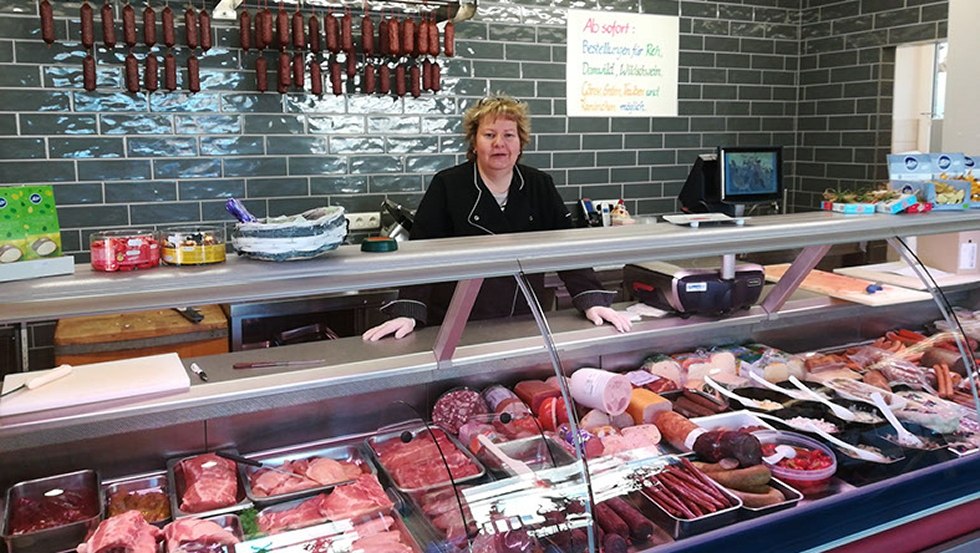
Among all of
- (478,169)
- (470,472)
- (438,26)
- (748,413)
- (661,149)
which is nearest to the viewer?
(470,472)

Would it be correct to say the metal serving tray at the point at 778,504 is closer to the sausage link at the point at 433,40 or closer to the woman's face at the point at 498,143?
the woman's face at the point at 498,143

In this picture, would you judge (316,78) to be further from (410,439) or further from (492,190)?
(410,439)

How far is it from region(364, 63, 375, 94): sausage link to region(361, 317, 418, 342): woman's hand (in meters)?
2.53

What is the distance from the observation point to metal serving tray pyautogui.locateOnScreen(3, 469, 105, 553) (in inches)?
72.8

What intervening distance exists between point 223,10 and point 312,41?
20.5 inches

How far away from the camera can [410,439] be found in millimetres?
2303

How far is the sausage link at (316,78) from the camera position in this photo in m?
4.64

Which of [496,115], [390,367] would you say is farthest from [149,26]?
[390,367]

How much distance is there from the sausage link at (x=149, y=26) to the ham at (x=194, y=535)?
3133 millimetres

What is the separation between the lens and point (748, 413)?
2594mm

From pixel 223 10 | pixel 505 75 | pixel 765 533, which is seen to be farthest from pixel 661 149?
pixel 765 533

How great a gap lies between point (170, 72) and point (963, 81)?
437 centimetres

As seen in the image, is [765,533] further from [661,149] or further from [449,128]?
[661,149]

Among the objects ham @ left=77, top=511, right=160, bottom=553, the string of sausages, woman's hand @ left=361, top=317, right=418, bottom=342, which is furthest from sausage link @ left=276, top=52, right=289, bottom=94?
ham @ left=77, top=511, right=160, bottom=553
